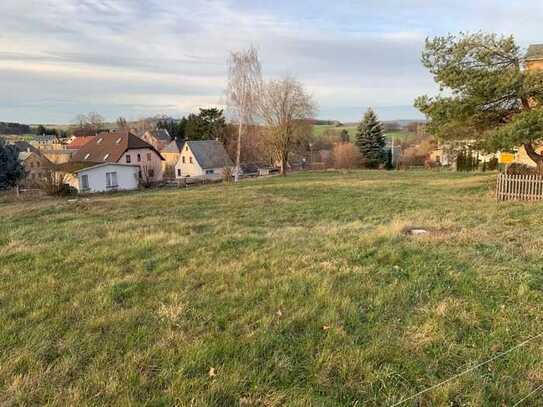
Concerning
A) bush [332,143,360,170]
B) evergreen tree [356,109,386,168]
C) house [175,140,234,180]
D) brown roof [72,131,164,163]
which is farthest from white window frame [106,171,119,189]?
evergreen tree [356,109,386,168]

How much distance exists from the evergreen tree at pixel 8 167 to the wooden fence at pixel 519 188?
31.4 meters

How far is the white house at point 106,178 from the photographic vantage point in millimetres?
33156

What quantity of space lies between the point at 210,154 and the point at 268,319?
147ft

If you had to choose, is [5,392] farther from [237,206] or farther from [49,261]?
[237,206]

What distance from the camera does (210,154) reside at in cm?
4700

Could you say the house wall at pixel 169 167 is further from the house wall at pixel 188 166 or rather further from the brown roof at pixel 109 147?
the brown roof at pixel 109 147

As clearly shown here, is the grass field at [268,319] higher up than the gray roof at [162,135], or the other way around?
the gray roof at [162,135]

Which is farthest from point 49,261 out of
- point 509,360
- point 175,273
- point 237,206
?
point 237,206

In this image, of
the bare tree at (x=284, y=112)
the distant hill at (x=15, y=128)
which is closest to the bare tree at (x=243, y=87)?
the bare tree at (x=284, y=112)

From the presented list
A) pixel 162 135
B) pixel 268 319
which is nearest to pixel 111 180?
pixel 268 319

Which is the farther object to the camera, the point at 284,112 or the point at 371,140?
the point at 371,140

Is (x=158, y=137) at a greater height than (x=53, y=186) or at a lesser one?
greater

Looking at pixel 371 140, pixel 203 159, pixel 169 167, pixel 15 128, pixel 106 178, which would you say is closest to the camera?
pixel 106 178

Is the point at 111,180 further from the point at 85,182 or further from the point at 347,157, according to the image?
the point at 347,157
